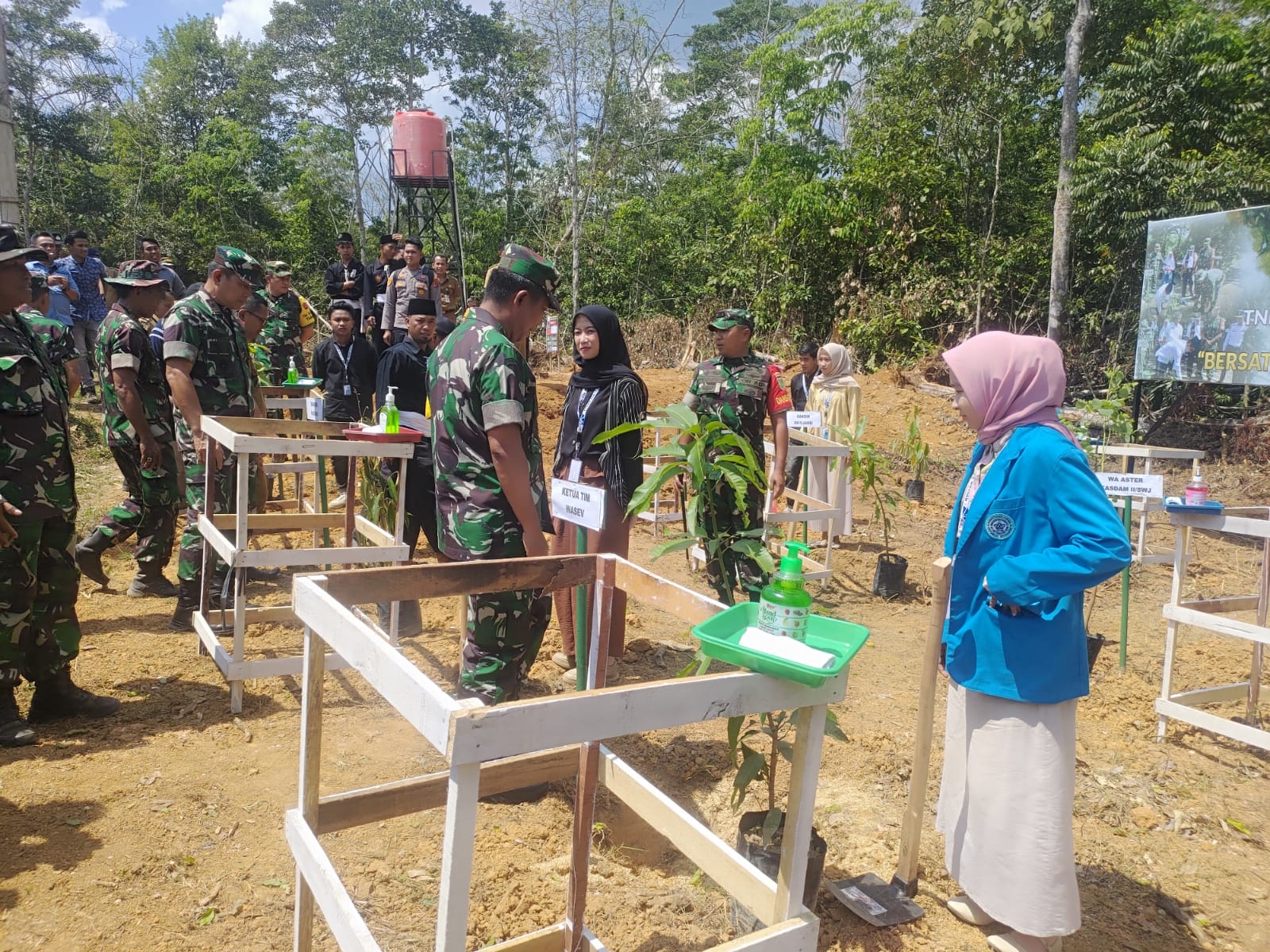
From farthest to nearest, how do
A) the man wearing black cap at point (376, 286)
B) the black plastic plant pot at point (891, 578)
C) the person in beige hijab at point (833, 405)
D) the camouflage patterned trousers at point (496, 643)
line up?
the man wearing black cap at point (376, 286)
the person in beige hijab at point (833, 405)
the black plastic plant pot at point (891, 578)
the camouflage patterned trousers at point (496, 643)

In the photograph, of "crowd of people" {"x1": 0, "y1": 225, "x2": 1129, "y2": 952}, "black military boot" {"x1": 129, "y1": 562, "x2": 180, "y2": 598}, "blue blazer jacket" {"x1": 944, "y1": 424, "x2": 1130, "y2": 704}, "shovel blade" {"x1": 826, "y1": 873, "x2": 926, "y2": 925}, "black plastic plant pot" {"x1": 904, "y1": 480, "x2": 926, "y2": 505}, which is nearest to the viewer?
"blue blazer jacket" {"x1": 944, "y1": 424, "x2": 1130, "y2": 704}

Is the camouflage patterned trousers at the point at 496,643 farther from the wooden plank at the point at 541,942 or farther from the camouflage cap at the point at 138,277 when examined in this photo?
the camouflage cap at the point at 138,277

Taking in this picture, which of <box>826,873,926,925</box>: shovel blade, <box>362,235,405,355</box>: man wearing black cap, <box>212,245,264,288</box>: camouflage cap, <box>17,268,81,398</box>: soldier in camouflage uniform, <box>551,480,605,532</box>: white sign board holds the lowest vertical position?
<box>826,873,926,925</box>: shovel blade

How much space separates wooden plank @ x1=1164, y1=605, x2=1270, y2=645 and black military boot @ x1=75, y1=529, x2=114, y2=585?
5.54 metres

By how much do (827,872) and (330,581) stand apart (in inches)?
81.7

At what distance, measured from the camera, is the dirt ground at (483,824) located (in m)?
2.44

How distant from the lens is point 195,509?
4117 mm

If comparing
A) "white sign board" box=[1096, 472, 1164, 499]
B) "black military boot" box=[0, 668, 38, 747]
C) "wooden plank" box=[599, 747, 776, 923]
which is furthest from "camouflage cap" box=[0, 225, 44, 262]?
"white sign board" box=[1096, 472, 1164, 499]

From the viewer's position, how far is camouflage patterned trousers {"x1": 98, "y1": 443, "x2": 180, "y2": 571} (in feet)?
15.1

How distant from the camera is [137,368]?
4.49 metres

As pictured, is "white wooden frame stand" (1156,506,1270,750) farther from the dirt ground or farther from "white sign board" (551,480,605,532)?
"white sign board" (551,480,605,532)

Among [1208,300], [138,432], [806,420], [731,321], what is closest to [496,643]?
[731,321]

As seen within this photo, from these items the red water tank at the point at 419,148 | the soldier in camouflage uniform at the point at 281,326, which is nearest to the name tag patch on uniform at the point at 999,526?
the soldier in camouflage uniform at the point at 281,326

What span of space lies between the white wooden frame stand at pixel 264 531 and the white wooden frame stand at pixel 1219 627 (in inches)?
136
